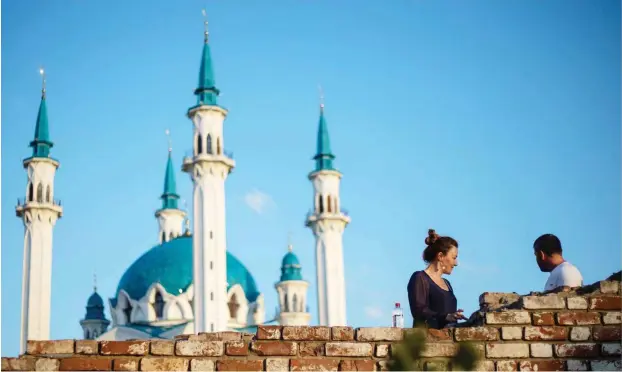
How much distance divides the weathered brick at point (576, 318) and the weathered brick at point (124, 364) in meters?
2.31

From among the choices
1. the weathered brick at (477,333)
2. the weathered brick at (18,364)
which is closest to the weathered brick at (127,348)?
the weathered brick at (18,364)

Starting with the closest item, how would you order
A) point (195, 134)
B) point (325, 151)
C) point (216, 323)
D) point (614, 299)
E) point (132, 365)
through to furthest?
point (132, 365)
point (614, 299)
point (216, 323)
point (195, 134)
point (325, 151)

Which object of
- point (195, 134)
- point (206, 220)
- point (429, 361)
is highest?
point (195, 134)

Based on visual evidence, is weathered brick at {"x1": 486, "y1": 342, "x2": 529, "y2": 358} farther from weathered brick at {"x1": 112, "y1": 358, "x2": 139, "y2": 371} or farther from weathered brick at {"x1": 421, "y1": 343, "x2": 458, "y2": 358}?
weathered brick at {"x1": 112, "y1": 358, "x2": 139, "y2": 371}

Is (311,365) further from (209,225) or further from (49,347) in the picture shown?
(209,225)

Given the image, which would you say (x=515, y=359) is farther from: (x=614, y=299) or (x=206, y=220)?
(x=206, y=220)

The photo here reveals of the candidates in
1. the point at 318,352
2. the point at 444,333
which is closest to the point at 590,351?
the point at 444,333

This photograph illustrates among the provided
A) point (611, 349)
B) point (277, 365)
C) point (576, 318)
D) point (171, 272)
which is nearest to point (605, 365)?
point (611, 349)

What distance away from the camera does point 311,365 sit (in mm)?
5949

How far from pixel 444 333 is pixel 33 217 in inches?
1447

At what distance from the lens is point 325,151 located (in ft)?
158

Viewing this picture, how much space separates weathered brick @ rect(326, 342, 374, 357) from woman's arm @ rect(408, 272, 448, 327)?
45 centimetres

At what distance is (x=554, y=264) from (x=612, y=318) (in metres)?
0.58

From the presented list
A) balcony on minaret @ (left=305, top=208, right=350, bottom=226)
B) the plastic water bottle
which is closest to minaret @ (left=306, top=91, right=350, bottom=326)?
balcony on minaret @ (left=305, top=208, right=350, bottom=226)
